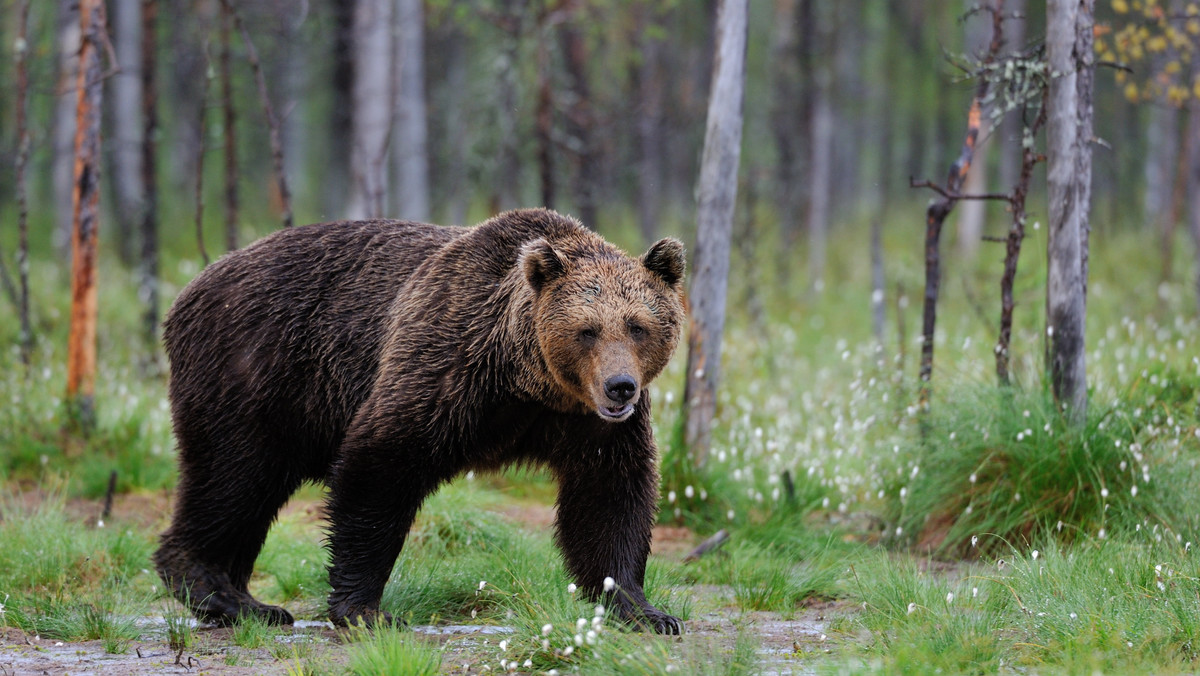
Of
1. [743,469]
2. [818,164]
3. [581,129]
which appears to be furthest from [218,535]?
[818,164]

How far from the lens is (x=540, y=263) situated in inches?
186

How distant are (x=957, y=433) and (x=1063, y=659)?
8.65 feet

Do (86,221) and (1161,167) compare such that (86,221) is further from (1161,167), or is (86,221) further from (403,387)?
(1161,167)

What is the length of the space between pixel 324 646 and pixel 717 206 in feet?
13.8

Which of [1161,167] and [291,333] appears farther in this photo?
[1161,167]

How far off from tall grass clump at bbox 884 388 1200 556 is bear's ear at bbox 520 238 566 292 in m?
2.58

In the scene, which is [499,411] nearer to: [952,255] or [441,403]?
[441,403]

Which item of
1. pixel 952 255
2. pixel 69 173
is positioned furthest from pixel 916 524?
pixel 69 173

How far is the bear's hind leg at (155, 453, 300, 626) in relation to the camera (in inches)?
211

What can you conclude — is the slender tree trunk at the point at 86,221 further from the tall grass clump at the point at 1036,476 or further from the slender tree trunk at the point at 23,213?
the tall grass clump at the point at 1036,476

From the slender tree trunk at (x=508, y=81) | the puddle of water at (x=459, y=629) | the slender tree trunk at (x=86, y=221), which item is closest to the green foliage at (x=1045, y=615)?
the puddle of water at (x=459, y=629)

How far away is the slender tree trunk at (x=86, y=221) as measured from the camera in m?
8.34

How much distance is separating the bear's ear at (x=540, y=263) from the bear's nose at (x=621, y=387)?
646 millimetres

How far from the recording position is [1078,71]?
6.41m
